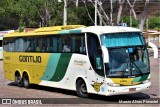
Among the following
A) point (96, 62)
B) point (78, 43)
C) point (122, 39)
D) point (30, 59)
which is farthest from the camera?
point (30, 59)

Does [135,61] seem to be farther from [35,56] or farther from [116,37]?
[35,56]

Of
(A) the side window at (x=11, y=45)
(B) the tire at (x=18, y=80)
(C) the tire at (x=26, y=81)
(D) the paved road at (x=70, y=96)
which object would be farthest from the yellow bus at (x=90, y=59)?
(A) the side window at (x=11, y=45)

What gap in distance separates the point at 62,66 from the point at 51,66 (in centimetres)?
87

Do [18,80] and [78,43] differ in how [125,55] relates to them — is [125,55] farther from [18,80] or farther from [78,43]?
[18,80]

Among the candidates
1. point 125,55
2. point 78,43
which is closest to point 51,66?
point 78,43

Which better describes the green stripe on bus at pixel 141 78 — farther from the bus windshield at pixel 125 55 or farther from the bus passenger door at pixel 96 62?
the bus passenger door at pixel 96 62

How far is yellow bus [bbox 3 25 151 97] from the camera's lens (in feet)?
50.4

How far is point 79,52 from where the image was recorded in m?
16.9

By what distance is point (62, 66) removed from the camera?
59.4 feet

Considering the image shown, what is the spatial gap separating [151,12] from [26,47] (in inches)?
3252

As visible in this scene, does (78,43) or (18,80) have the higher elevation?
(78,43)

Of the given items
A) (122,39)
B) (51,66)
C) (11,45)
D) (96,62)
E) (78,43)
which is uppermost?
(122,39)

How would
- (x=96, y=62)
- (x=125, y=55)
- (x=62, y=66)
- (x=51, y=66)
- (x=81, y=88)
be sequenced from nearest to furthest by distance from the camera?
1. (x=125, y=55)
2. (x=96, y=62)
3. (x=81, y=88)
4. (x=62, y=66)
5. (x=51, y=66)

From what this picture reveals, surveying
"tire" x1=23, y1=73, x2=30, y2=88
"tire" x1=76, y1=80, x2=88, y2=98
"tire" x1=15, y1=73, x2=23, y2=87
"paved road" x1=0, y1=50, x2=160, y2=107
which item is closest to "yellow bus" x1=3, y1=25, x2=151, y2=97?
"tire" x1=76, y1=80, x2=88, y2=98
